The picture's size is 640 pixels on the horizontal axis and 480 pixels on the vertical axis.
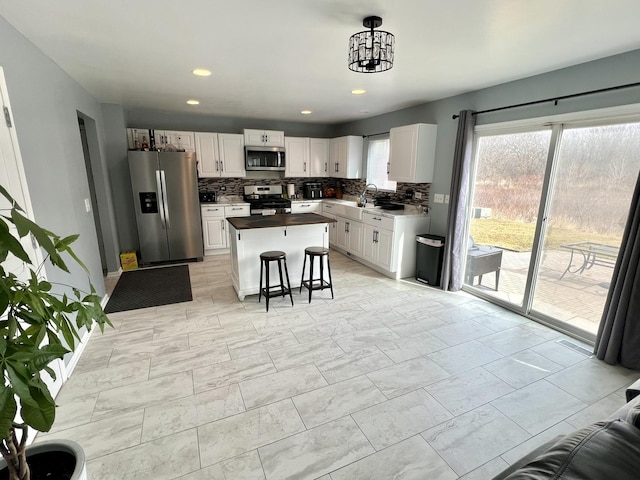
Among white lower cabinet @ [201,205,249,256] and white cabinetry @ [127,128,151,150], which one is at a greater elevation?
white cabinetry @ [127,128,151,150]

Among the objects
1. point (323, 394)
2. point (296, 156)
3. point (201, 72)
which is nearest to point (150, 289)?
point (201, 72)

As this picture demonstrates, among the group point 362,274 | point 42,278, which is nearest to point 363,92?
point 362,274

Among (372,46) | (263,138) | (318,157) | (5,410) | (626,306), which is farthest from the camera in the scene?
(318,157)

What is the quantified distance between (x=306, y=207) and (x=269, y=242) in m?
2.51

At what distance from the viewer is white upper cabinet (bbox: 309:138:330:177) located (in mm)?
6363

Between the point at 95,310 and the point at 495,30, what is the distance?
9.07ft

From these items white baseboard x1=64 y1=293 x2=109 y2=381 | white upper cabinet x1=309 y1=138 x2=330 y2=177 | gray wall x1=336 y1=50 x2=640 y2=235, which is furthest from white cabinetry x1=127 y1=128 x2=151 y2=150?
gray wall x1=336 y1=50 x2=640 y2=235

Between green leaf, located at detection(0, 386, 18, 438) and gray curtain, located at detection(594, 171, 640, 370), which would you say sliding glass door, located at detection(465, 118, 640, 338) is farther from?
green leaf, located at detection(0, 386, 18, 438)

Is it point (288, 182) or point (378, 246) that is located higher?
point (288, 182)

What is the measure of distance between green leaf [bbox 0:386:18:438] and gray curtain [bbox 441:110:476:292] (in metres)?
4.01

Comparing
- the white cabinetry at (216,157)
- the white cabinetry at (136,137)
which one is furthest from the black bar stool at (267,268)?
the white cabinetry at (136,137)

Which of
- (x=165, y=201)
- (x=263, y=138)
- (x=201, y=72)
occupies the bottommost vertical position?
(x=165, y=201)

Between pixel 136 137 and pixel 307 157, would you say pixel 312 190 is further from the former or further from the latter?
pixel 136 137

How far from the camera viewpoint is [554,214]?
10.1 ft
